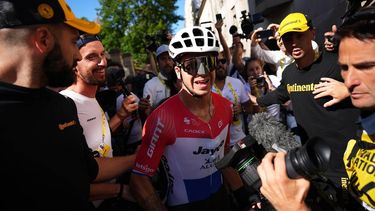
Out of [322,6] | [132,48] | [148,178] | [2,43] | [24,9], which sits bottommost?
[148,178]

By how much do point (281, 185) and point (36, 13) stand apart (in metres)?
1.66

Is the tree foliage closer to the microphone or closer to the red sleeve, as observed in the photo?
the microphone

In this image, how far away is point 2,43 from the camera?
1493 mm

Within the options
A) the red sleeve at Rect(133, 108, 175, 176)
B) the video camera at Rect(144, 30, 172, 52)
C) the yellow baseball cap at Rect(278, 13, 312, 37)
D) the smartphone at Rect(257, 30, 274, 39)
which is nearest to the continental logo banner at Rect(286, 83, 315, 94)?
the yellow baseball cap at Rect(278, 13, 312, 37)

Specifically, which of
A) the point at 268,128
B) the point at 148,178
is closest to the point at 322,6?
the point at 268,128

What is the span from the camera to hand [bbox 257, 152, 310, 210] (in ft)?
4.19

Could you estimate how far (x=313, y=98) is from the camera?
3230 millimetres

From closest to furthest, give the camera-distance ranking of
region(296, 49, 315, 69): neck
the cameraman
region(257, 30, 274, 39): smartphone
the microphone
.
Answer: the cameraman < region(296, 49, 315, 69): neck < the microphone < region(257, 30, 274, 39): smartphone

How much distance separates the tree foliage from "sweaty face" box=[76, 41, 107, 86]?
26.3 metres

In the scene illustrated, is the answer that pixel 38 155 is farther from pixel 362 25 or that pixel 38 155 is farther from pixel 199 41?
pixel 362 25

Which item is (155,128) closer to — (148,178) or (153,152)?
(153,152)

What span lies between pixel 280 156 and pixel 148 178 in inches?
49.1

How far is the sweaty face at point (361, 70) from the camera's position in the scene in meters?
1.73

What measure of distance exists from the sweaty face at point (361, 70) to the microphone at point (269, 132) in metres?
2.70
